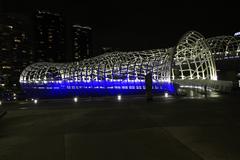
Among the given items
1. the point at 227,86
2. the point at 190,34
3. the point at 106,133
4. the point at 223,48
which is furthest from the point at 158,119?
the point at 223,48

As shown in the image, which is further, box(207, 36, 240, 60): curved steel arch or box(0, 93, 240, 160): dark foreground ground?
box(207, 36, 240, 60): curved steel arch

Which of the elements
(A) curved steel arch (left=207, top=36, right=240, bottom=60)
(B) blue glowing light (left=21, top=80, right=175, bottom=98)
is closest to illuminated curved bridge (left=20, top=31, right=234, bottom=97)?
(B) blue glowing light (left=21, top=80, right=175, bottom=98)

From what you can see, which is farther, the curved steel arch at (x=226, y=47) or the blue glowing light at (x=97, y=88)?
the curved steel arch at (x=226, y=47)

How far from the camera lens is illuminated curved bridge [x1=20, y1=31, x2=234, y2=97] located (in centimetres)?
4689

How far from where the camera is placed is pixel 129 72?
5366 cm

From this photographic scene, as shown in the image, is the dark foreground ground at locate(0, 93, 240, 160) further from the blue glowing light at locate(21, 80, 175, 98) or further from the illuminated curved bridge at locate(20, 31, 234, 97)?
the illuminated curved bridge at locate(20, 31, 234, 97)

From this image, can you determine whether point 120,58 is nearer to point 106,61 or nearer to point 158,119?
point 106,61

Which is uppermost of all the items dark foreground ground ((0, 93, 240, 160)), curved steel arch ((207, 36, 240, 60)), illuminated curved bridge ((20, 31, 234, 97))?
curved steel arch ((207, 36, 240, 60))

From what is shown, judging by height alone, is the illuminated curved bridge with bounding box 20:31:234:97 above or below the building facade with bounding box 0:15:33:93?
below

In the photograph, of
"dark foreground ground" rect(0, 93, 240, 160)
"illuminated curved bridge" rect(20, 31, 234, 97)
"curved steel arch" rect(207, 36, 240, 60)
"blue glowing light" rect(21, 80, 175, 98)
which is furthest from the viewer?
"curved steel arch" rect(207, 36, 240, 60)

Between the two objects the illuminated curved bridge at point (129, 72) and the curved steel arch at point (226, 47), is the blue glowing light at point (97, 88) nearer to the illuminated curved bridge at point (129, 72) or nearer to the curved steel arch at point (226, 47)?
the illuminated curved bridge at point (129, 72)

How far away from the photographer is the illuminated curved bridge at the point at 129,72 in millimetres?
46894

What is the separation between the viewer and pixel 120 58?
210 ft

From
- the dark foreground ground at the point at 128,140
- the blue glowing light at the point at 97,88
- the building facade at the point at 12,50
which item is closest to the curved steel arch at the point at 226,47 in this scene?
the blue glowing light at the point at 97,88
